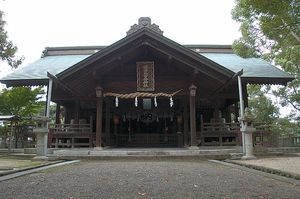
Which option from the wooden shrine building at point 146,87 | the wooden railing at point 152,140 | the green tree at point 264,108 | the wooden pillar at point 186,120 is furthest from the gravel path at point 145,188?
the green tree at point 264,108

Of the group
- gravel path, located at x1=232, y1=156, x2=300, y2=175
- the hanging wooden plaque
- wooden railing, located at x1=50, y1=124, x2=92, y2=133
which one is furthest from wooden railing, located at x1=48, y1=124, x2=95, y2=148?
gravel path, located at x1=232, y1=156, x2=300, y2=175

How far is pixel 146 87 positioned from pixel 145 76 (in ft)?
1.87

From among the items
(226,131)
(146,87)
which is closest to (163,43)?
(146,87)

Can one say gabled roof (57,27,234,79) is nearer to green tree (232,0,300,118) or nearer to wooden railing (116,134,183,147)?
green tree (232,0,300,118)

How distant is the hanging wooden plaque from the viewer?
1595cm

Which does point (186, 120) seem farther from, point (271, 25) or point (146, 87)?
point (271, 25)

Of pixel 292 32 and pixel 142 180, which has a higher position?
pixel 292 32

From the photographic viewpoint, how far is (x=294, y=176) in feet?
23.6

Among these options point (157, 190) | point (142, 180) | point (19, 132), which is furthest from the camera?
point (19, 132)

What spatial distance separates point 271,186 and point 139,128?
1436cm

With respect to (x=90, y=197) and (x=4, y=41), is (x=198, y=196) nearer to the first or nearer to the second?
(x=90, y=197)

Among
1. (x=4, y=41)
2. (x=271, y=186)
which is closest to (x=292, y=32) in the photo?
(x=271, y=186)

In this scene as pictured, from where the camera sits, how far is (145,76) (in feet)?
52.6

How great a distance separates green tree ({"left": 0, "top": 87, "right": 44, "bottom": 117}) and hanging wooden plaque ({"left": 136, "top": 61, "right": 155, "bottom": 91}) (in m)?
12.2
